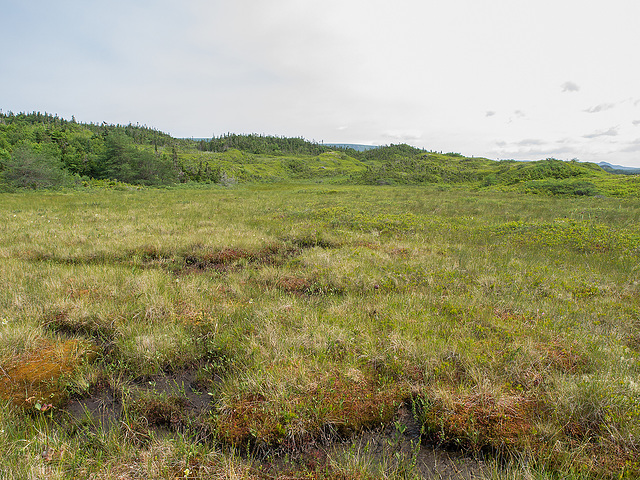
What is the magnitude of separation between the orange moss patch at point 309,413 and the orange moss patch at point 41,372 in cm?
195

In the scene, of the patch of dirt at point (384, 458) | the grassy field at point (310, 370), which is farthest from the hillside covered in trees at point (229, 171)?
the patch of dirt at point (384, 458)

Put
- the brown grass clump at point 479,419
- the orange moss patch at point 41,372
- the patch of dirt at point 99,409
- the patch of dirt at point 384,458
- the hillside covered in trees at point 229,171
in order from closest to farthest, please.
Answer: the patch of dirt at point 384,458 → the brown grass clump at point 479,419 → the patch of dirt at point 99,409 → the orange moss patch at point 41,372 → the hillside covered in trees at point 229,171

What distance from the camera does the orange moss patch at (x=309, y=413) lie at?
2.70 metres

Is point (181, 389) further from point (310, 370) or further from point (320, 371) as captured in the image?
point (320, 371)

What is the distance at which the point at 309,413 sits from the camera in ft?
9.32

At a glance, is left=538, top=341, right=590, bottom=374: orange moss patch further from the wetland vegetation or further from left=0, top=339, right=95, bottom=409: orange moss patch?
left=0, top=339, right=95, bottom=409: orange moss patch

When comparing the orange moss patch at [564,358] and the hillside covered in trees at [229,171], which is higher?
the hillside covered in trees at [229,171]

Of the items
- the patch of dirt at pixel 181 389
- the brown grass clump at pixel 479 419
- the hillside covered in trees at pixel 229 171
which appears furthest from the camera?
the hillside covered in trees at pixel 229 171

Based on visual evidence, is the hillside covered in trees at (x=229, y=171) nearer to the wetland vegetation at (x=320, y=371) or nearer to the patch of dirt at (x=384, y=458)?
the wetland vegetation at (x=320, y=371)

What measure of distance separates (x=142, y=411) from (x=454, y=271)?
665 centimetres

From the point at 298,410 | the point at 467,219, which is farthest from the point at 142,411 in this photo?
the point at 467,219

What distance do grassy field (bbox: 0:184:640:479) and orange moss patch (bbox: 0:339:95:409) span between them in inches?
0.7

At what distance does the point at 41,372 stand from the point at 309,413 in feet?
10.4

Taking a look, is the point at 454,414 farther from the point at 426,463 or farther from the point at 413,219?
the point at 413,219
